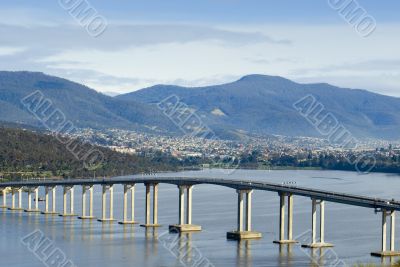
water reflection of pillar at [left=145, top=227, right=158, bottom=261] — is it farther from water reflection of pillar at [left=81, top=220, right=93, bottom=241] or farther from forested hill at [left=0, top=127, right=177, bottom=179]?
forested hill at [left=0, top=127, right=177, bottom=179]

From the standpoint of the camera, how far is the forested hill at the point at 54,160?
382 ft

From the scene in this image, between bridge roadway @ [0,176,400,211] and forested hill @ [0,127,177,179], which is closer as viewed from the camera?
bridge roadway @ [0,176,400,211]

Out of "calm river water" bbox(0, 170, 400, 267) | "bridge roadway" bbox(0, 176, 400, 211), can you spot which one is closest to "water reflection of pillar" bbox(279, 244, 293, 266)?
"calm river water" bbox(0, 170, 400, 267)

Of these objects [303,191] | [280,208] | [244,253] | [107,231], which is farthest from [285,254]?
[107,231]

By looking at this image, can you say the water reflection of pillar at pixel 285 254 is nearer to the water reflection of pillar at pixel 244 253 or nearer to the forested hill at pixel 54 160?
the water reflection of pillar at pixel 244 253

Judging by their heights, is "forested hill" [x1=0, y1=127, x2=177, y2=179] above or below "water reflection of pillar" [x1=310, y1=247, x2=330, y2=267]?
above

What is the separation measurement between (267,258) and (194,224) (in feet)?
54.0

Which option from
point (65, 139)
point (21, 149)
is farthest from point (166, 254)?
point (65, 139)

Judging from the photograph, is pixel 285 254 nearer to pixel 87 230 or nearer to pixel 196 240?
pixel 196 240

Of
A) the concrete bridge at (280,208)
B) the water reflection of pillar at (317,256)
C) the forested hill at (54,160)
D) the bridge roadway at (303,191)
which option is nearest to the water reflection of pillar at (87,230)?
the concrete bridge at (280,208)

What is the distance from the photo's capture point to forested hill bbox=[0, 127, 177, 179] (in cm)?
11650

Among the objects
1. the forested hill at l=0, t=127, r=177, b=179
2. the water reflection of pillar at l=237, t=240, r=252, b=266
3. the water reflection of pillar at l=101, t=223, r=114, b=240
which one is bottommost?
the water reflection of pillar at l=237, t=240, r=252, b=266

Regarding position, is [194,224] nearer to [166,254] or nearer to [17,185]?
[166,254]

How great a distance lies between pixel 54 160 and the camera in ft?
407
